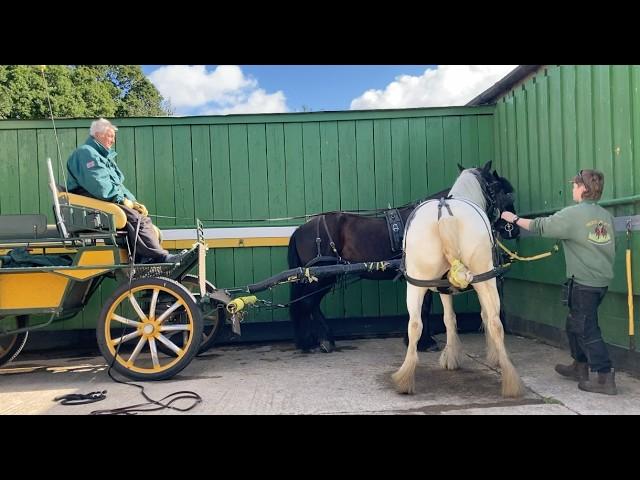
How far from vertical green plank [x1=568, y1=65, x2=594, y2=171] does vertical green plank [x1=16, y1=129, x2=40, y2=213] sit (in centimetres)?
586

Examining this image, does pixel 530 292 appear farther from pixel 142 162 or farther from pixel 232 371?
pixel 142 162

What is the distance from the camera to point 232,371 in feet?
15.3

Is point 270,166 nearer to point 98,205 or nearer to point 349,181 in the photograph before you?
point 349,181

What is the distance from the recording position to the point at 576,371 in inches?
153

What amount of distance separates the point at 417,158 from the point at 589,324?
315 cm

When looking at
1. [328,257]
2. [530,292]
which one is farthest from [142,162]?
[530,292]

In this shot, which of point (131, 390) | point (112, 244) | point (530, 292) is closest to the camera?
point (131, 390)

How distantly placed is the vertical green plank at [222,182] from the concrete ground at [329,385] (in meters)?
1.05

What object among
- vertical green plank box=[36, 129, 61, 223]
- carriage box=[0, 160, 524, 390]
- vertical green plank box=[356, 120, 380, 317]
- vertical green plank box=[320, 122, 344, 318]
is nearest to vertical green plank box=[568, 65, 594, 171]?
carriage box=[0, 160, 524, 390]

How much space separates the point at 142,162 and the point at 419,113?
343 centimetres

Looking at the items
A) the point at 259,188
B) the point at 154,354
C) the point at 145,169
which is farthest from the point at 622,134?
the point at 145,169

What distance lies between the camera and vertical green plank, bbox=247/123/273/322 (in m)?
6.02

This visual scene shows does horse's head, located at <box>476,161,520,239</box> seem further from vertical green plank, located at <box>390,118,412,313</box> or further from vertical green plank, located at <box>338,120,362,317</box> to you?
vertical green plank, located at <box>338,120,362,317</box>

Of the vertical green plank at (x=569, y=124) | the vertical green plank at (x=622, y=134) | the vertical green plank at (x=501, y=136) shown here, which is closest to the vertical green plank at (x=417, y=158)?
the vertical green plank at (x=501, y=136)
